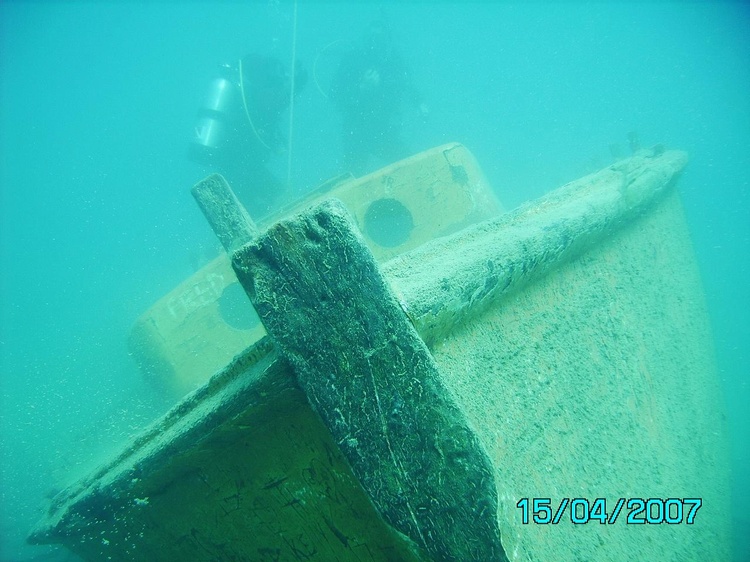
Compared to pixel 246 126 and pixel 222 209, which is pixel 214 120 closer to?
pixel 246 126

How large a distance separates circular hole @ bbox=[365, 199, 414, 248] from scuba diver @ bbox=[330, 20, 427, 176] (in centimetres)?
776

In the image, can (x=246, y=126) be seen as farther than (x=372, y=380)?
Yes

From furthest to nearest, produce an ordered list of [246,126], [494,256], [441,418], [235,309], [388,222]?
[246,126] → [388,222] → [235,309] → [494,256] → [441,418]

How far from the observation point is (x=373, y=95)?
13.6 m

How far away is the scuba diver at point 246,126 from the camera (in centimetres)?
1091

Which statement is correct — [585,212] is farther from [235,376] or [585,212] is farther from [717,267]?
[717,267]

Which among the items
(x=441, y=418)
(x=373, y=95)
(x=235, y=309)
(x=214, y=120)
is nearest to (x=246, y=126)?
(x=214, y=120)

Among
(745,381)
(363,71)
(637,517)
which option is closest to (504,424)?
(637,517)

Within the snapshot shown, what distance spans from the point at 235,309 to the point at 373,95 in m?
10.4

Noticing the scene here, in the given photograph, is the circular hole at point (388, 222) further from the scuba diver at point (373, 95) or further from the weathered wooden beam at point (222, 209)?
the scuba diver at point (373, 95)

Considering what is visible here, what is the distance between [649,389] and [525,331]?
4.14 feet

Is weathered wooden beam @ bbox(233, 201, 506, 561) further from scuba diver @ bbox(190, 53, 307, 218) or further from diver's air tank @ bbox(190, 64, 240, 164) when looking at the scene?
diver's air tank @ bbox(190, 64, 240, 164)

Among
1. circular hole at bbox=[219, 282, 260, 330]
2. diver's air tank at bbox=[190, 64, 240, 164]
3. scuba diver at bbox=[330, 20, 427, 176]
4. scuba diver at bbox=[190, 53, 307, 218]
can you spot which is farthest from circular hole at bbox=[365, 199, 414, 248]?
scuba diver at bbox=[330, 20, 427, 176]

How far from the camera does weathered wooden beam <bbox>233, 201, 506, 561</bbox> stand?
2.70ft
